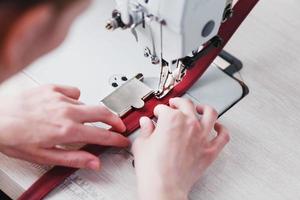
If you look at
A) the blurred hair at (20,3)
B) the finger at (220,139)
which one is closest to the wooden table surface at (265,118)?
the finger at (220,139)

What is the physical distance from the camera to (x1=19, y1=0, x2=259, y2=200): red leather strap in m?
0.99

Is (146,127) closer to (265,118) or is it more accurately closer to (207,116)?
(207,116)

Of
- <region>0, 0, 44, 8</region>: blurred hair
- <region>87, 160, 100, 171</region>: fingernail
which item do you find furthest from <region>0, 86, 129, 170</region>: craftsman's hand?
<region>0, 0, 44, 8</region>: blurred hair

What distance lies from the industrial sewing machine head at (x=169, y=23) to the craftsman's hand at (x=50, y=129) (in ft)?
0.57

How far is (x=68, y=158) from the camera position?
3.24ft

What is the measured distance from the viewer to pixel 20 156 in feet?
3.30

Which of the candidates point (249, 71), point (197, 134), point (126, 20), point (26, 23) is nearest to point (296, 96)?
point (249, 71)

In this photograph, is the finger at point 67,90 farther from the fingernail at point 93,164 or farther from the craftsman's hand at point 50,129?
the fingernail at point 93,164

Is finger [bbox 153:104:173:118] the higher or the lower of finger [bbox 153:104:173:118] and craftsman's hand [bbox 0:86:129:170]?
the higher

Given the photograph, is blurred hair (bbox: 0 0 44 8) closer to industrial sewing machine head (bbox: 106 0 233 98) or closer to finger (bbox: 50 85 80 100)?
industrial sewing machine head (bbox: 106 0 233 98)

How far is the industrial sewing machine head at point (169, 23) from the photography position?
93cm

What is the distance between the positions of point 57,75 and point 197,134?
37 centimetres

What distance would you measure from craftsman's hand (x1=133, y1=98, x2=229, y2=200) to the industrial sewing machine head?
118 millimetres

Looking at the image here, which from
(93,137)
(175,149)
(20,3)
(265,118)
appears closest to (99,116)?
(93,137)
